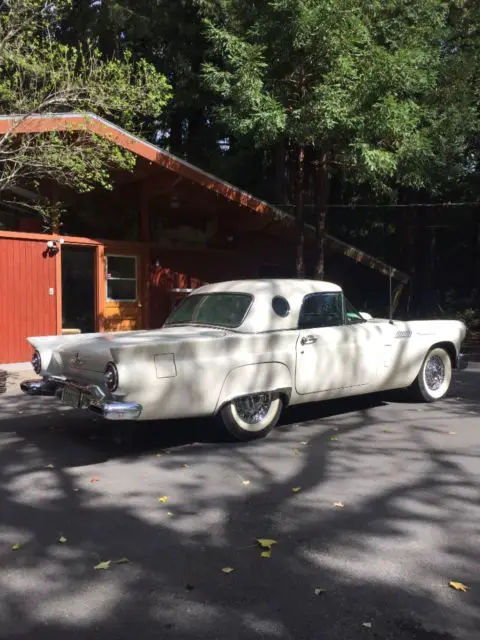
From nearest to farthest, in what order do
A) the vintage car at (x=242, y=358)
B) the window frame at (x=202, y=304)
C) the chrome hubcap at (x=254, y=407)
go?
the vintage car at (x=242, y=358)
the chrome hubcap at (x=254, y=407)
the window frame at (x=202, y=304)

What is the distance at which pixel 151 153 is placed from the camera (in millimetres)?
11617

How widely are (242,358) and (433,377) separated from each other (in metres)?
3.56

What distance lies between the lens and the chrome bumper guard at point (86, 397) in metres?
4.94

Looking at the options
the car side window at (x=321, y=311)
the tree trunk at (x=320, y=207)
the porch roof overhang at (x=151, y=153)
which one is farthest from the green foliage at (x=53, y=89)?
the tree trunk at (x=320, y=207)

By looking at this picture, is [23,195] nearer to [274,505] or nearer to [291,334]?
[291,334]

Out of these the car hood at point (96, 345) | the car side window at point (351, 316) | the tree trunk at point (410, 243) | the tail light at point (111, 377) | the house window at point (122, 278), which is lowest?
the tail light at point (111, 377)

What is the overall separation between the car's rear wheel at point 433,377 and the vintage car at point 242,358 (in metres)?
0.03

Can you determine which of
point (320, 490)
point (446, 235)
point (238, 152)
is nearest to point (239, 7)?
point (238, 152)

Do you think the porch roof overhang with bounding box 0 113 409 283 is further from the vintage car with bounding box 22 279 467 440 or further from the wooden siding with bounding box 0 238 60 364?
the vintage car with bounding box 22 279 467 440

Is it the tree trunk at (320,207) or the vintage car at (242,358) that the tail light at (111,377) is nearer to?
the vintage car at (242,358)

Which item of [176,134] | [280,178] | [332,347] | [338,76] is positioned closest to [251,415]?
[332,347]

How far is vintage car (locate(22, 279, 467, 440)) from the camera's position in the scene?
5175 mm

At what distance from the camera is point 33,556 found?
3.48m

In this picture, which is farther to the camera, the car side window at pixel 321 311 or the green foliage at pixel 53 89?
the green foliage at pixel 53 89
